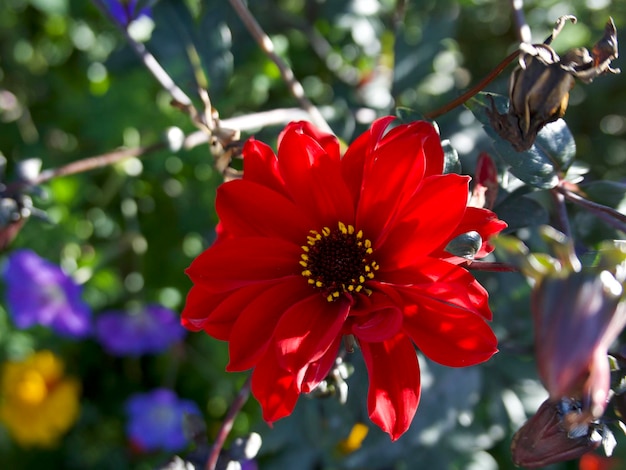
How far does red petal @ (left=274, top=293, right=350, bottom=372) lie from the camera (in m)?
0.52

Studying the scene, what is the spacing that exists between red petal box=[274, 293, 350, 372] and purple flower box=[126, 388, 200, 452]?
697 mm

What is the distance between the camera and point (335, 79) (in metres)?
1.24

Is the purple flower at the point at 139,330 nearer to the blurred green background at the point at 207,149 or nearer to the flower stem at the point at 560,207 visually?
the blurred green background at the point at 207,149

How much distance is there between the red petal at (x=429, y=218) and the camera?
52 cm

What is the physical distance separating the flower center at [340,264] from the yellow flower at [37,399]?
89 cm

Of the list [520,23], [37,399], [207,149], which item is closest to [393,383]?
[520,23]

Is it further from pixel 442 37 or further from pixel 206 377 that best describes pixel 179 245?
pixel 442 37

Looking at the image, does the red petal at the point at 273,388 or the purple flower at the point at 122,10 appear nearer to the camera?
the red petal at the point at 273,388

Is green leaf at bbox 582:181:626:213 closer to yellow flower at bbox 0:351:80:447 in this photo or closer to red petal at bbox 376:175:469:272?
red petal at bbox 376:175:469:272

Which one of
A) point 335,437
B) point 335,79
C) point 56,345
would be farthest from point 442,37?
point 56,345

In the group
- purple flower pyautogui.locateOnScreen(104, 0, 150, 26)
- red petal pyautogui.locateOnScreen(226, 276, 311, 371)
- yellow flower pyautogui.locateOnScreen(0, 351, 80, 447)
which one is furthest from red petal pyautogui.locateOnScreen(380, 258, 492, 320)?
yellow flower pyautogui.locateOnScreen(0, 351, 80, 447)

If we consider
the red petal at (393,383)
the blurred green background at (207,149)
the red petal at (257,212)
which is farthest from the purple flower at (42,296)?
the red petal at (393,383)

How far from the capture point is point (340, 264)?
2.05 feet

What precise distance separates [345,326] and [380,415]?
8 cm
